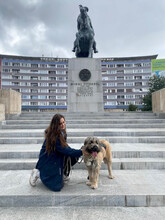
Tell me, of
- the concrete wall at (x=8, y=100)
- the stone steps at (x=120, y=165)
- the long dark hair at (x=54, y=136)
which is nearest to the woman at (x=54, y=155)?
the long dark hair at (x=54, y=136)

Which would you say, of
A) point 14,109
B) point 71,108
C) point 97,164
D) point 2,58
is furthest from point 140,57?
point 97,164

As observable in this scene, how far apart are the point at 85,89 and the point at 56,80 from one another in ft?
186

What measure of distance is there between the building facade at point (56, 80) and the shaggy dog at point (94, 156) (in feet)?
204

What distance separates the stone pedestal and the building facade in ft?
173

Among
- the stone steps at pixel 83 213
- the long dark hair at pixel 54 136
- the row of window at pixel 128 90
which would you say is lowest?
the stone steps at pixel 83 213

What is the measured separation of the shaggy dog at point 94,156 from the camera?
265 centimetres

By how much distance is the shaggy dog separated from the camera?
8.70 feet

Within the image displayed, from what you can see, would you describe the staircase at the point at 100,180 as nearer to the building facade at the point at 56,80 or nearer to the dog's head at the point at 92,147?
the dog's head at the point at 92,147

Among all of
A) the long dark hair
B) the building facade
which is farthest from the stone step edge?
the building facade

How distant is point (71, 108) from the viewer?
39.8 feet

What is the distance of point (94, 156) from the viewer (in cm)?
271

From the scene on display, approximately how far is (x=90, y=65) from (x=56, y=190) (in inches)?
441

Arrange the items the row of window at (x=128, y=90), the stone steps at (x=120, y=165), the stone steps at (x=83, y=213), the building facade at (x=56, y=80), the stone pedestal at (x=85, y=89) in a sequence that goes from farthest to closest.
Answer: the row of window at (x=128, y=90)
the building facade at (x=56, y=80)
the stone pedestal at (x=85, y=89)
the stone steps at (x=120, y=165)
the stone steps at (x=83, y=213)

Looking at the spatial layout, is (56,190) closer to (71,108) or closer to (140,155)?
(140,155)
